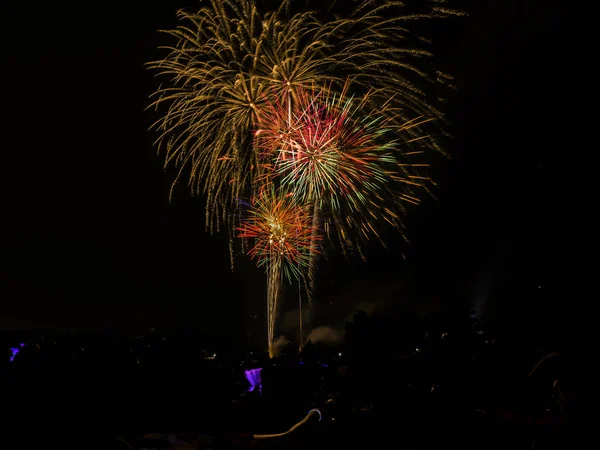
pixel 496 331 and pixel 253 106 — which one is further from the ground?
pixel 253 106

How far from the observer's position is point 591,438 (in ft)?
9.11

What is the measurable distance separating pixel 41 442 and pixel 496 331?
430 centimetres

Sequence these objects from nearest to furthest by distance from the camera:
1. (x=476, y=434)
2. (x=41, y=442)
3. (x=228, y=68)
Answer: (x=476, y=434)
(x=41, y=442)
(x=228, y=68)

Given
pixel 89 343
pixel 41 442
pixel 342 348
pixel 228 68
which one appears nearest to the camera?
pixel 41 442

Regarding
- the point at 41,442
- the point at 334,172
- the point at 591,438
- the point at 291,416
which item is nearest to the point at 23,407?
the point at 41,442

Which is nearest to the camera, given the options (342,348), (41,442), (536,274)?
(41,442)

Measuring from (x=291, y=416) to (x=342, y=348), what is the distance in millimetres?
1151

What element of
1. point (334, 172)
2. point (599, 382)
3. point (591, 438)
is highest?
point (334, 172)

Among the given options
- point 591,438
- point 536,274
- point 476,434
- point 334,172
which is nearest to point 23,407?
point 476,434

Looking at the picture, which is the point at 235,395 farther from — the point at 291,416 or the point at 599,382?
the point at 599,382

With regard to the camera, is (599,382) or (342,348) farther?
(342,348)

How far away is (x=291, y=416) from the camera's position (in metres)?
5.15

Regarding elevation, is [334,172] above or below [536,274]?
above

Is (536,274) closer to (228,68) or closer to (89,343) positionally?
(89,343)
